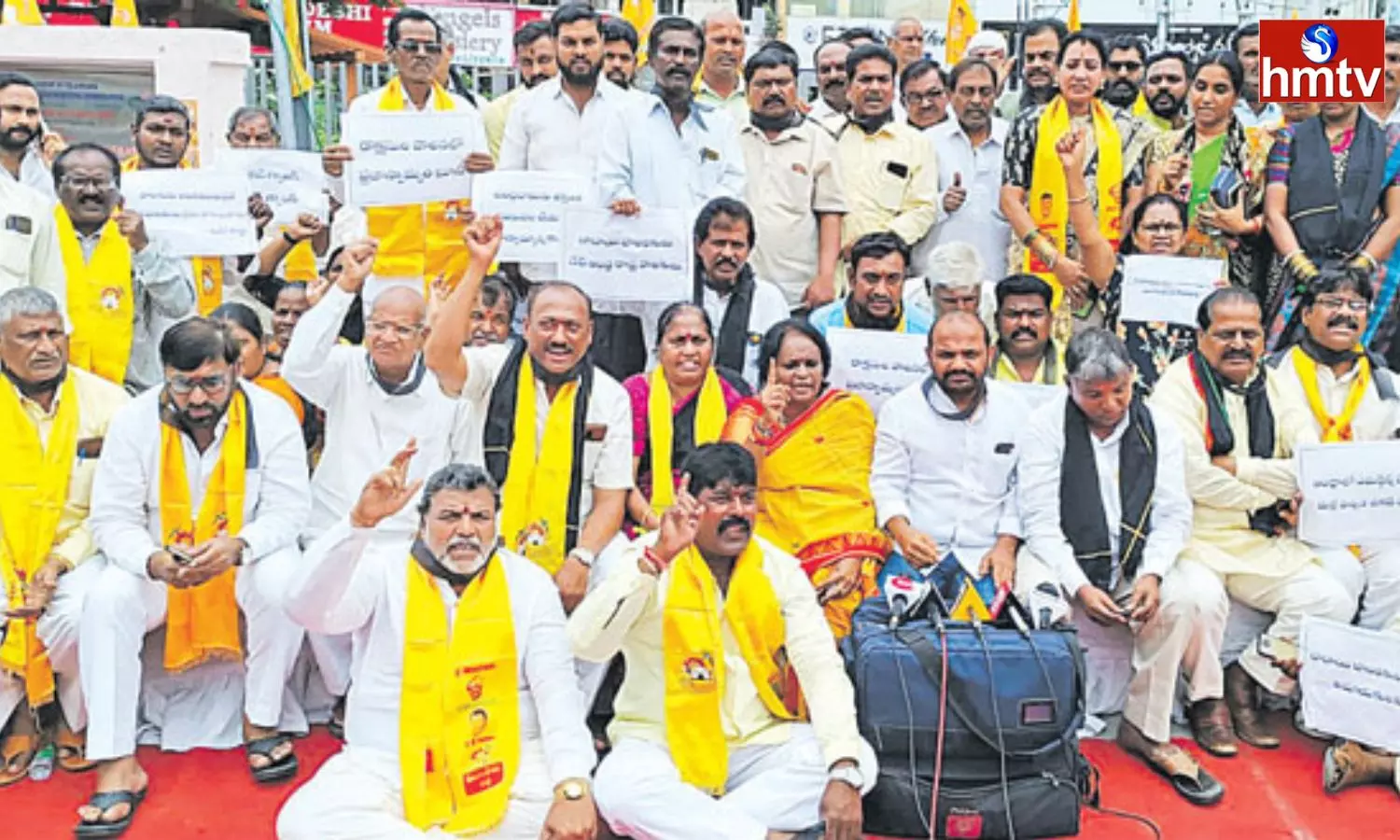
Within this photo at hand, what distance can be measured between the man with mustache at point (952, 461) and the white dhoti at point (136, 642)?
7.28ft

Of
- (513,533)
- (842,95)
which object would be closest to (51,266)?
(513,533)

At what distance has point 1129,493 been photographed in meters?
5.12

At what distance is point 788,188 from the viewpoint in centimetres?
662

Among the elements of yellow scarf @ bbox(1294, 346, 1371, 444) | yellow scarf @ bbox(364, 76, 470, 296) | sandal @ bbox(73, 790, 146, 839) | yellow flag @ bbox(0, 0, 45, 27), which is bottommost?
sandal @ bbox(73, 790, 146, 839)

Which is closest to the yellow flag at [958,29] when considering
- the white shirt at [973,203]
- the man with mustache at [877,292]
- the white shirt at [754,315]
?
the white shirt at [973,203]

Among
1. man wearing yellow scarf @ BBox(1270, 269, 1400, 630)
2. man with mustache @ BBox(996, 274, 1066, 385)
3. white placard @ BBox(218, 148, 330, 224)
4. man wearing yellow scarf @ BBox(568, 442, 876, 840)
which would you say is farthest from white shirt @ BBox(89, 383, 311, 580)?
man wearing yellow scarf @ BBox(1270, 269, 1400, 630)

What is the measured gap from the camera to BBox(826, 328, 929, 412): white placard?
5555mm

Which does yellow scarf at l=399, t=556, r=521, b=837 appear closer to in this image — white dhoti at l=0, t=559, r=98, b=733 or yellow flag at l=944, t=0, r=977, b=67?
white dhoti at l=0, t=559, r=98, b=733

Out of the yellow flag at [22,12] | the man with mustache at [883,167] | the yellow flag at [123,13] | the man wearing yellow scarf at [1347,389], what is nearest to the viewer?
the man wearing yellow scarf at [1347,389]

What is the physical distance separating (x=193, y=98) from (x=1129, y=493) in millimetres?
7787

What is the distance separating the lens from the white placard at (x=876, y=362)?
555 cm

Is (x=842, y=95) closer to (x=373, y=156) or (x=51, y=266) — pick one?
(x=373, y=156)

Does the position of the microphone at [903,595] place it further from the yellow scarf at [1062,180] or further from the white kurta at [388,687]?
the yellow scarf at [1062,180]

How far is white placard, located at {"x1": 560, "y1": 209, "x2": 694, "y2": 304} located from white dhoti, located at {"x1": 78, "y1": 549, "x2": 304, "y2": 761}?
1.81 meters
